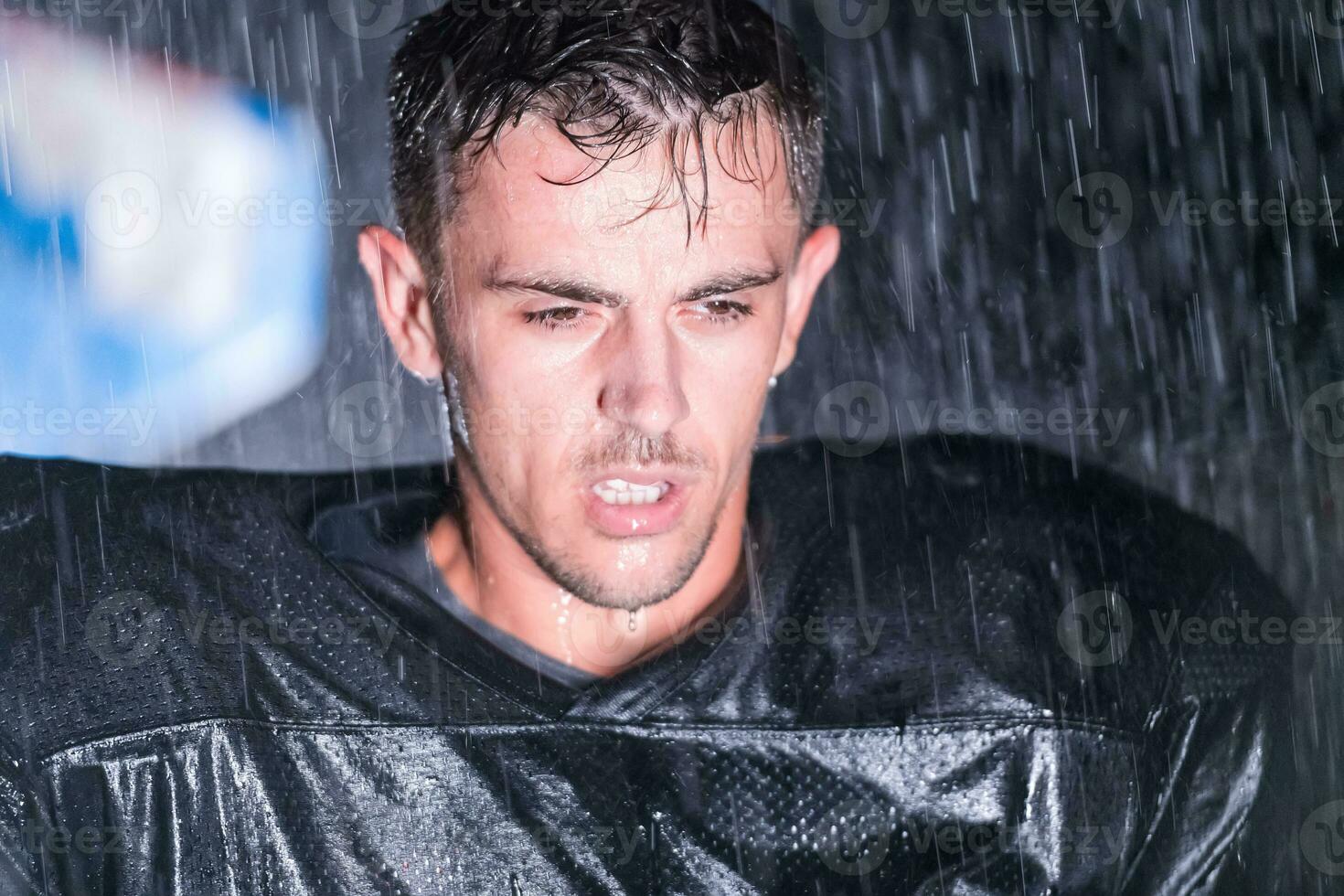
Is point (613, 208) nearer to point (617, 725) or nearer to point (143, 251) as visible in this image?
point (617, 725)

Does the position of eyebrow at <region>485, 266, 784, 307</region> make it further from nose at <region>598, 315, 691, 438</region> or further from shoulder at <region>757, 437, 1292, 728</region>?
shoulder at <region>757, 437, 1292, 728</region>

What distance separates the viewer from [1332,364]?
1.90 meters

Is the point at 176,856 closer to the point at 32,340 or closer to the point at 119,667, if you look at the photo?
the point at 119,667

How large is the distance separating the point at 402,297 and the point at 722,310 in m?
0.41

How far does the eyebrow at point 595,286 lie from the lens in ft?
4.48

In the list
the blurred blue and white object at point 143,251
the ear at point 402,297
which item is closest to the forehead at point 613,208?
the ear at point 402,297

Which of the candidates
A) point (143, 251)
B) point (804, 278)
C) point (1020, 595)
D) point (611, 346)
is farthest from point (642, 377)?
point (143, 251)

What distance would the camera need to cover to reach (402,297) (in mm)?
1528

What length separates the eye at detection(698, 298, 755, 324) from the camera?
141 centimetres

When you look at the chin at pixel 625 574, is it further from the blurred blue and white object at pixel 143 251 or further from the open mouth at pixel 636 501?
the blurred blue and white object at pixel 143 251

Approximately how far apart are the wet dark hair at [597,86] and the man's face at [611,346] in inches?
A: 1.1

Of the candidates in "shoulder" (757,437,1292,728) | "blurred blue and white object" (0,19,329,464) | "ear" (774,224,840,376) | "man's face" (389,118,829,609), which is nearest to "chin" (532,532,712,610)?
"man's face" (389,118,829,609)

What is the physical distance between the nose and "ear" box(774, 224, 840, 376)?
192mm

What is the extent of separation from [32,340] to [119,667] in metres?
0.89
